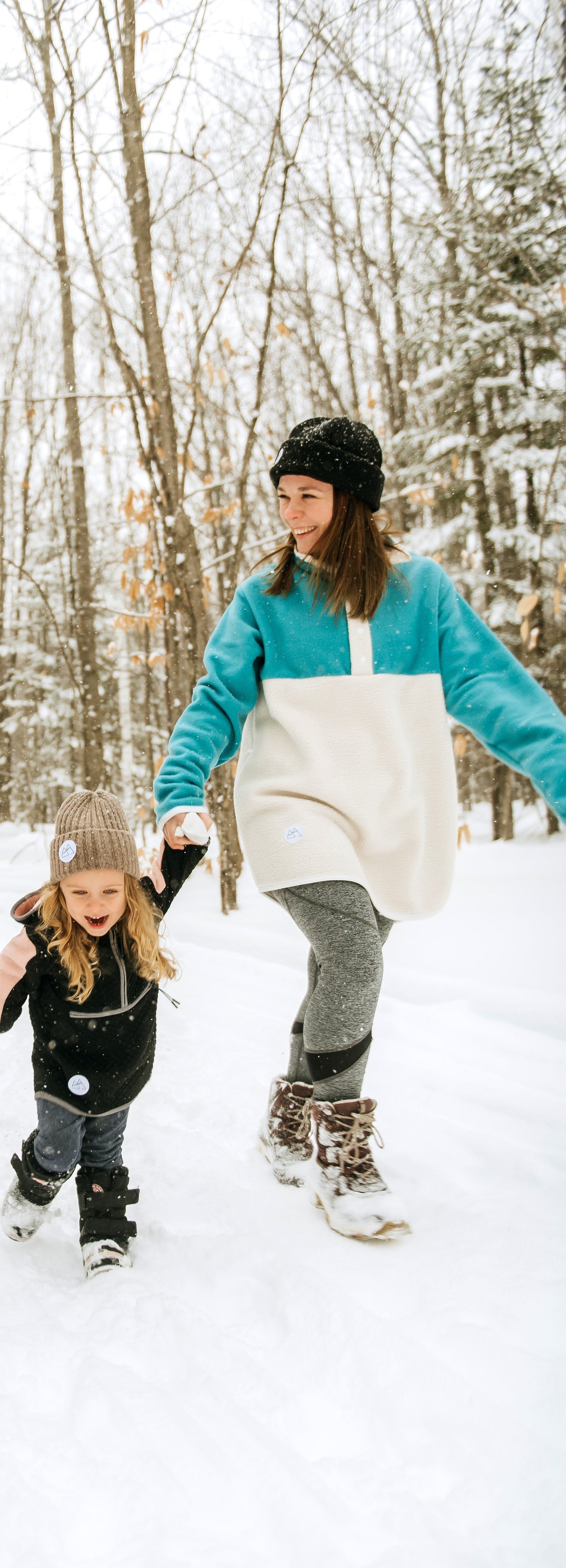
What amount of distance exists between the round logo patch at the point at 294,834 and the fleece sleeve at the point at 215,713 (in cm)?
18

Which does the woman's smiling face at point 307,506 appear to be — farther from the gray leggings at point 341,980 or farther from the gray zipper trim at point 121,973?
the gray zipper trim at point 121,973

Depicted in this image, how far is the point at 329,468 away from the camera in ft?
6.16

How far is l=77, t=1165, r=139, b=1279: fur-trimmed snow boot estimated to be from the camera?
160cm

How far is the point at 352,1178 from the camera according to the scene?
1.70 meters

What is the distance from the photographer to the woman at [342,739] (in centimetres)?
173

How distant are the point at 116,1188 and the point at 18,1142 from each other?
0.46m

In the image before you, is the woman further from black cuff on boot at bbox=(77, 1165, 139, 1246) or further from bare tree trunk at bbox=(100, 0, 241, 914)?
bare tree trunk at bbox=(100, 0, 241, 914)

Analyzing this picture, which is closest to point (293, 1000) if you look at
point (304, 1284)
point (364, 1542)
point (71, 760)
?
point (304, 1284)

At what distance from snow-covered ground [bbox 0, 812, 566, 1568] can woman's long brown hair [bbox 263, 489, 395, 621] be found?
1.25 meters

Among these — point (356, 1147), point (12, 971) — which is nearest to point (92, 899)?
point (12, 971)

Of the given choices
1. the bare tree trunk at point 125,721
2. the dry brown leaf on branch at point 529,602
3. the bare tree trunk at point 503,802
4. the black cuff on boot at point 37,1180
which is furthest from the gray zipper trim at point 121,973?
the bare tree trunk at point 125,721

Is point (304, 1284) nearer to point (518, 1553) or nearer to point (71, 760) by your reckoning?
point (518, 1553)

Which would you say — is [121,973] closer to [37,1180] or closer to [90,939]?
[90,939]

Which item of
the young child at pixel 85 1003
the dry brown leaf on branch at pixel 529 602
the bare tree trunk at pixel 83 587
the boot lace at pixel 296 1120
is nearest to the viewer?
the young child at pixel 85 1003
